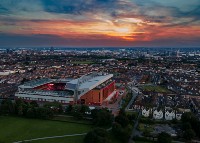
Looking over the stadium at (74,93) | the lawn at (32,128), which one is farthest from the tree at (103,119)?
the stadium at (74,93)

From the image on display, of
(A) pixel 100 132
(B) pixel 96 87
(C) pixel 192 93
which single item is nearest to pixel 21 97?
(B) pixel 96 87

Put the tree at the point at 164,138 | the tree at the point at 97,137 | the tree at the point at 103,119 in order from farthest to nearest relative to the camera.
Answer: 1. the tree at the point at 103,119
2. the tree at the point at 164,138
3. the tree at the point at 97,137

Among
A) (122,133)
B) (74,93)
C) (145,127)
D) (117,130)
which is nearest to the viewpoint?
(122,133)

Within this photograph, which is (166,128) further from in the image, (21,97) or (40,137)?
(21,97)

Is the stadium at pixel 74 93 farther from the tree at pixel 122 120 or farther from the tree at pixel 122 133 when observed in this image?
the tree at pixel 122 133

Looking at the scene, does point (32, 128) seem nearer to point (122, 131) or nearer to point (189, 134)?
point (122, 131)

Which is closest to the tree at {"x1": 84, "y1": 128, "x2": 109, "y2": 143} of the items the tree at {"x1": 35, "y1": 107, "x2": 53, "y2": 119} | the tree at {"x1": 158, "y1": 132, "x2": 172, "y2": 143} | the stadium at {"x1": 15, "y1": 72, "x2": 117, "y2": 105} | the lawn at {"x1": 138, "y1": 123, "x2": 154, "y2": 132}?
the tree at {"x1": 158, "y1": 132, "x2": 172, "y2": 143}

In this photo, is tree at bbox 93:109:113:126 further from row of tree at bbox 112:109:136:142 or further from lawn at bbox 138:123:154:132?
lawn at bbox 138:123:154:132

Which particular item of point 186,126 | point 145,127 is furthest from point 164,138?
point 145,127
